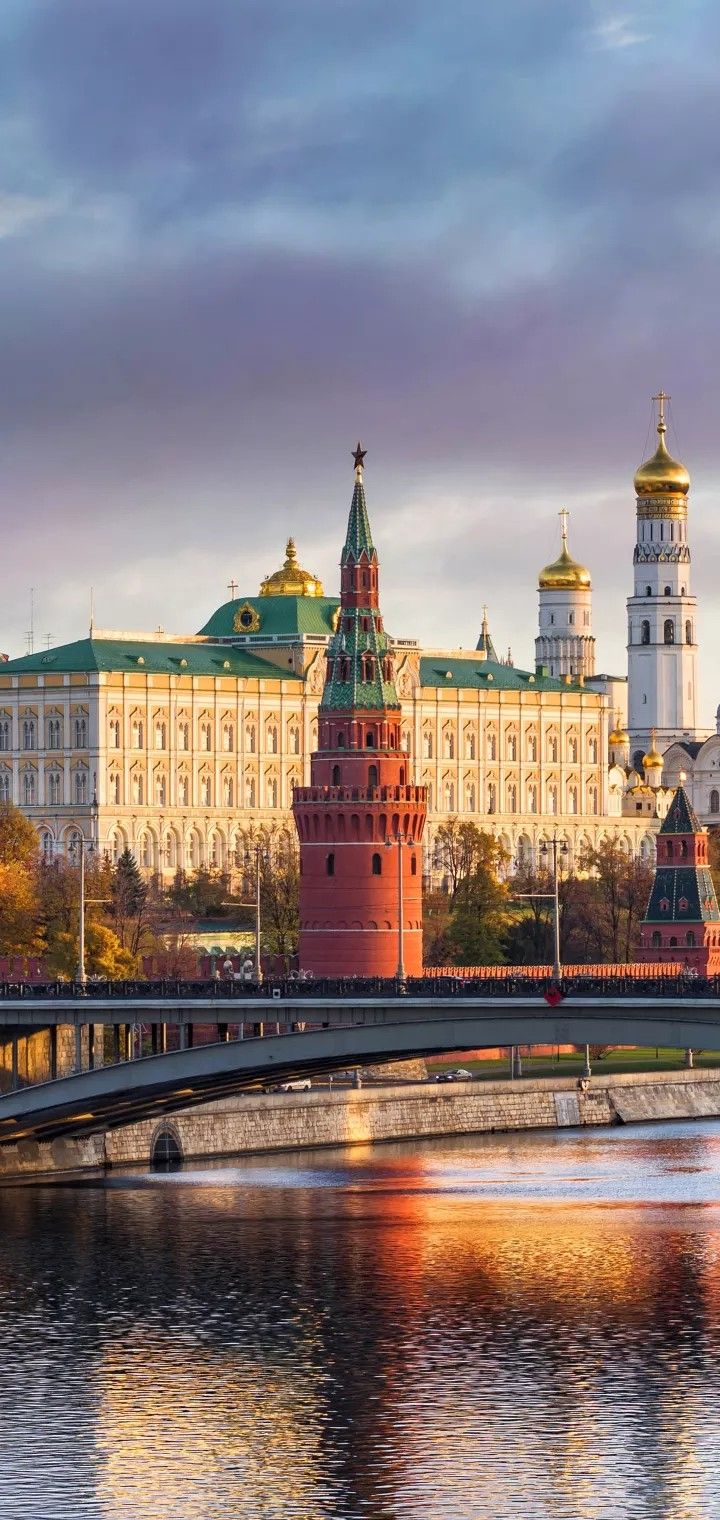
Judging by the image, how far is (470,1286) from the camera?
79.6 meters

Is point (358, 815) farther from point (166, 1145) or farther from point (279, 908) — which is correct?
point (166, 1145)

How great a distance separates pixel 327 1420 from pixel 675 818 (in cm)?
8851

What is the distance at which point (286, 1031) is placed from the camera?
94.2 metres

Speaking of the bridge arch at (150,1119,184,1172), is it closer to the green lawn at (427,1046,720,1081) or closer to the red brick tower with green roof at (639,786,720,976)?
the green lawn at (427,1046,720,1081)

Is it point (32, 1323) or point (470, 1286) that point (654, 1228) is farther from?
point (32, 1323)

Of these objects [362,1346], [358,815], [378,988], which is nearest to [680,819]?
[358,815]

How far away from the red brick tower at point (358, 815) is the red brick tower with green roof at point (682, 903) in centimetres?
1443

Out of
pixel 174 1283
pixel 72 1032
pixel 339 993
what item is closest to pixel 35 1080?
pixel 72 1032

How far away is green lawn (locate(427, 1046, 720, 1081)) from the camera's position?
13075 cm

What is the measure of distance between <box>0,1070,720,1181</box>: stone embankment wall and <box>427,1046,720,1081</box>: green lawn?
3602 millimetres

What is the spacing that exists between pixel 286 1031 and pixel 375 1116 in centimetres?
1950

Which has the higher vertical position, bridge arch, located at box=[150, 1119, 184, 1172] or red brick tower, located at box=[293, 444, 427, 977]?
red brick tower, located at box=[293, 444, 427, 977]

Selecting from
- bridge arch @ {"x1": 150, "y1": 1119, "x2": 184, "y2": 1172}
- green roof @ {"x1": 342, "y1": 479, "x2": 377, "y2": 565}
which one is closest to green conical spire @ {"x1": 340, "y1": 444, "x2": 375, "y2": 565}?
green roof @ {"x1": 342, "y1": 479, "x2": 377, "y2": 565}

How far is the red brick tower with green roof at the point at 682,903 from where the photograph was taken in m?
149
